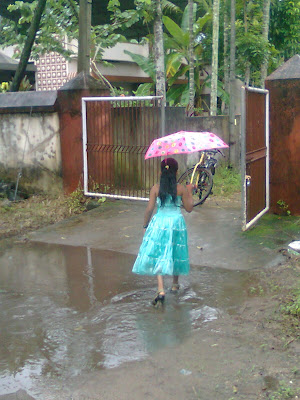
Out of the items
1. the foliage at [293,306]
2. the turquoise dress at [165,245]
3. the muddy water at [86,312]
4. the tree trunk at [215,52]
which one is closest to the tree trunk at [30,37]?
the tree trunk at [215,52]

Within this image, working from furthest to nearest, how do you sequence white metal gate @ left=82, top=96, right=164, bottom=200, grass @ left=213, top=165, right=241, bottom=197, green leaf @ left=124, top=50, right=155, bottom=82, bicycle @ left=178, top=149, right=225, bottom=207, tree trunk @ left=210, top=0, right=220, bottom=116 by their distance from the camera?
1. green leaf @ left=124, top=50, right=155, bottom=82
2. tree trunk @ left=210, top=0, right=220, bottom=116
3. grass @ left=213, top=165, right=241, bottom=197
4. bicycle @ left=178, top=149, right=225, bottom=207
5. white metal gate @ left=82, top=96, right=164, bottom=200

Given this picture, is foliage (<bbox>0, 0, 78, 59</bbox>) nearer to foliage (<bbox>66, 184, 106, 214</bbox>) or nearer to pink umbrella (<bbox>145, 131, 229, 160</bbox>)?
foliage (<bbox>66, 184, 106, 214</bbox>)

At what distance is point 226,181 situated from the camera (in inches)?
471

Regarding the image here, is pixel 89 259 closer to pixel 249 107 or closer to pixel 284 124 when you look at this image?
pixel 249 107

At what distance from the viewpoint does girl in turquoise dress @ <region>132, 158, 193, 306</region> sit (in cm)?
526

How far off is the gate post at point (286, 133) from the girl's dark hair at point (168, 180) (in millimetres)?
3639

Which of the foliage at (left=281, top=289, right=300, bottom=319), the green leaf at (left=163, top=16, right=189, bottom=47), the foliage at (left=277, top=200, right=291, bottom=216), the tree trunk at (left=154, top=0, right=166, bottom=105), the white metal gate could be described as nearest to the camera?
the foliage at (left=281, top=289, right=300, bottom=319)

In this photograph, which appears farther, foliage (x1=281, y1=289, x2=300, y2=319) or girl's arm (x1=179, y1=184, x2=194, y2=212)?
girl's arm (x1=179, y1=184, x2=194, y2=212)

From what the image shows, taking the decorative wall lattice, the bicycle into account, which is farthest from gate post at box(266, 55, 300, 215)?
the decorative wall lattice

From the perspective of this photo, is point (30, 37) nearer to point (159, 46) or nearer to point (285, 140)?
point (159, 46)

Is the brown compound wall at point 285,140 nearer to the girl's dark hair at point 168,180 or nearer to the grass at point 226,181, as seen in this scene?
the grass at point 226,181

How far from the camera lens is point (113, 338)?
453cm

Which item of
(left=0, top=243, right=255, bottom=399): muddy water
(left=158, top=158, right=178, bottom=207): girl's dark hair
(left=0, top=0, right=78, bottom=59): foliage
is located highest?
(left=0, top=0, right=78, bottom=59): foliage

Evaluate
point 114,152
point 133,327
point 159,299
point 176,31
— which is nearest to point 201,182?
point 114,152
